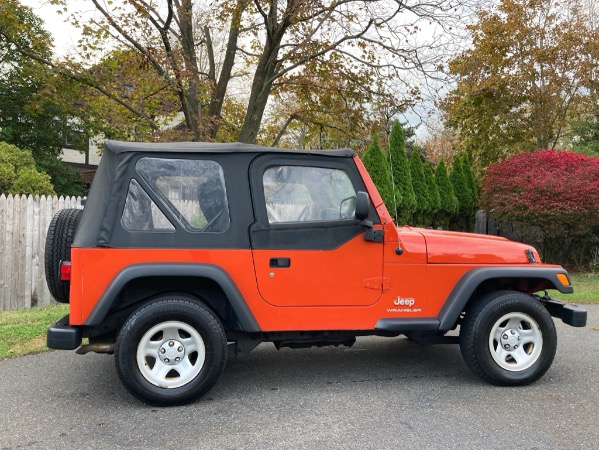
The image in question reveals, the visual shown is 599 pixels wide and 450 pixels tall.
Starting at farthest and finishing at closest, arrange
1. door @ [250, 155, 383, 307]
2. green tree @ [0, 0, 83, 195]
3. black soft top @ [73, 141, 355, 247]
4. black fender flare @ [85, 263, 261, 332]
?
green tree @ [0, 0, 83, 195] → door @ [250, 155, 383, 307] → black soft top @ [73, 141, 355, 247] → black fender flare @ [85, 263, 261, 332]

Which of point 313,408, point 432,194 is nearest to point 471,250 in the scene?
point 313,408

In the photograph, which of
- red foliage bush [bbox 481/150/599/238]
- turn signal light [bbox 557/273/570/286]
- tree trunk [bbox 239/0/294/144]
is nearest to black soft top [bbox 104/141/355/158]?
turn signal light [bbox 557/273/570/286]

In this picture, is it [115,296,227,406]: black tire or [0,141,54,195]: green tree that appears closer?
[115,296,227,406]: black tire

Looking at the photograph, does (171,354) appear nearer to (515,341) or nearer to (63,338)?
(63,338)

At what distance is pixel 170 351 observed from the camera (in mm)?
4059

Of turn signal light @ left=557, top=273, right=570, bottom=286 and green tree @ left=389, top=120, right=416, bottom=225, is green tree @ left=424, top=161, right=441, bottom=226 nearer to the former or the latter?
green tree @ left=389, top=120, right=416, bottom=225

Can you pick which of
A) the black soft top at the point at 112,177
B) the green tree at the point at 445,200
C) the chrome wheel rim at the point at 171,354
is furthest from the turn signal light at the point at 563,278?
the green tree at the point at 445,200

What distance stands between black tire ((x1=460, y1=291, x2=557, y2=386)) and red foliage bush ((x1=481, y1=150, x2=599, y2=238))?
357 inches

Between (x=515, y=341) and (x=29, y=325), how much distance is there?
5.81m

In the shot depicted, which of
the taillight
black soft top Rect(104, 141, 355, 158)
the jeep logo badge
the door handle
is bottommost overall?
the jeep logo badge

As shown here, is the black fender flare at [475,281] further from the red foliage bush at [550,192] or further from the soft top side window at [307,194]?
the red foliage bush at [550,192]

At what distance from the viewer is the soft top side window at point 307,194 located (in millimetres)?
4328

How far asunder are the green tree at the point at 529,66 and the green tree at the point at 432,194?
224 cm

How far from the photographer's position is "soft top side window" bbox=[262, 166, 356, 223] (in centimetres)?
433
